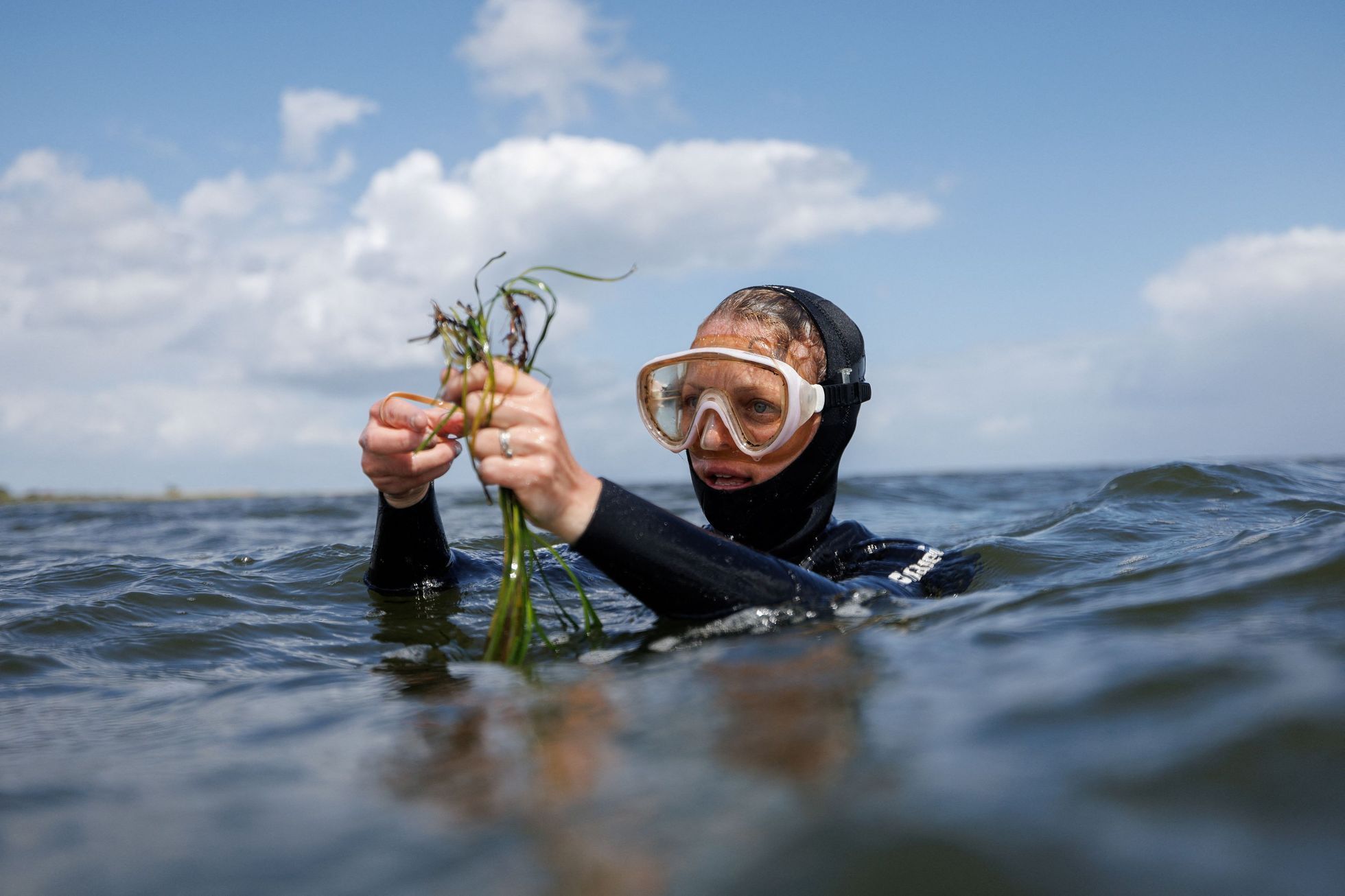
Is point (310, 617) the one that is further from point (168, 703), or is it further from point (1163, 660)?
point (1163, 660)

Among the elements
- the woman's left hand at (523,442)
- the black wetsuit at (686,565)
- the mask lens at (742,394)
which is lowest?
the black wetsuit at (686,565)

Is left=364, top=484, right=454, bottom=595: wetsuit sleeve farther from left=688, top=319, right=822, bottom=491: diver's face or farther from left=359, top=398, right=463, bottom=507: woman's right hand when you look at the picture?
left=688, top=319, right=822, bottom=491: diver's face

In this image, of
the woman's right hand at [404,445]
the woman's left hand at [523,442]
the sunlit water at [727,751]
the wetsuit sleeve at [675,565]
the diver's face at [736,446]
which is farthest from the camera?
the diver's face at [736,446]

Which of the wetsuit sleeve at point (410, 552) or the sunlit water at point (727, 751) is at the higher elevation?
the wetsuit sleeve at point (410, 552)

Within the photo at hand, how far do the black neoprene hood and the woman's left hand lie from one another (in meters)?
1.35

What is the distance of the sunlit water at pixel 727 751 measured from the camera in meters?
1.19

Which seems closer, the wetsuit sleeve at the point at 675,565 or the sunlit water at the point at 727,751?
the sunlit water at the point at 727,751

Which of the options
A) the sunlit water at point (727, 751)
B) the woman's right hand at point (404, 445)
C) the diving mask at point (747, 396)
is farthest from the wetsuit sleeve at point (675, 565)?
the diving mask at point (747, 396)

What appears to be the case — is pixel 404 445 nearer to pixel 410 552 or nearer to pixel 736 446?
pixel 410 552

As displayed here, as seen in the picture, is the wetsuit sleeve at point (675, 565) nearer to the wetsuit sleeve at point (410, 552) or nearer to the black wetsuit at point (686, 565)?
the black wetsuit at point (686, 565)

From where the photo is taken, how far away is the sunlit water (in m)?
1.19

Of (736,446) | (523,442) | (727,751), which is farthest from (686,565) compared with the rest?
(736,446)

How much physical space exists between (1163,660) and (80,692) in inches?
106

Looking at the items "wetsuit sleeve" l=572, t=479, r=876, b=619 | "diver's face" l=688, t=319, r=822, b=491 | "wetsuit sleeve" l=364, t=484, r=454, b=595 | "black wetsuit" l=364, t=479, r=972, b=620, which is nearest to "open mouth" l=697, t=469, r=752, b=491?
"diver's face" l=688, t=319, r=822, b=491
